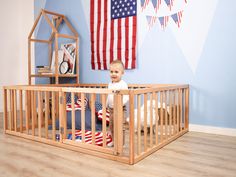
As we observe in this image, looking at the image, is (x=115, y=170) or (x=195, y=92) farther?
(x=195, y=92)

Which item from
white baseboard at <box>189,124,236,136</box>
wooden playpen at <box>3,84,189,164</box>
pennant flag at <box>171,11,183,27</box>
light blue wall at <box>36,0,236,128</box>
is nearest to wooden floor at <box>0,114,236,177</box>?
wooden playpen at <box>3,84,189,164</box>

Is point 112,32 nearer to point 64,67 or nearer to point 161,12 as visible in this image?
point 161,12

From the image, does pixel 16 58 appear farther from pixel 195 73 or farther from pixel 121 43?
pixel 195 73

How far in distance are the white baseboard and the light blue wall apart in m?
0.04

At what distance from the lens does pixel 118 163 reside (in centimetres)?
160

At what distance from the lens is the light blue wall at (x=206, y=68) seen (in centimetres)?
236

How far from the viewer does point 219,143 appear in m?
2.08

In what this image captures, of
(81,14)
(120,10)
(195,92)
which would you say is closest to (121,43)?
(120,10)

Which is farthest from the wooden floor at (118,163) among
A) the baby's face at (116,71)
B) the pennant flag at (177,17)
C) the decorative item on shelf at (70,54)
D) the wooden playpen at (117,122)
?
the decorative item on shelf at (70,54)

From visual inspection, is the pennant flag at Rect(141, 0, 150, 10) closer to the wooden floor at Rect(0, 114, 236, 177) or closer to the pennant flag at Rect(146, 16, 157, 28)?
the pennant flag at Rect(146, 16, 157, 28)

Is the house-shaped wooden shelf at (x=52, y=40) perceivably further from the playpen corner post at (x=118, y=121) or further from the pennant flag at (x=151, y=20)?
the playpen corner post at (x=118, y=121)

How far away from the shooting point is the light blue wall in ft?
7.74

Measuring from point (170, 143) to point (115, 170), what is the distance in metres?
0.78

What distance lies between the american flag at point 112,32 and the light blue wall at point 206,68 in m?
0.16
